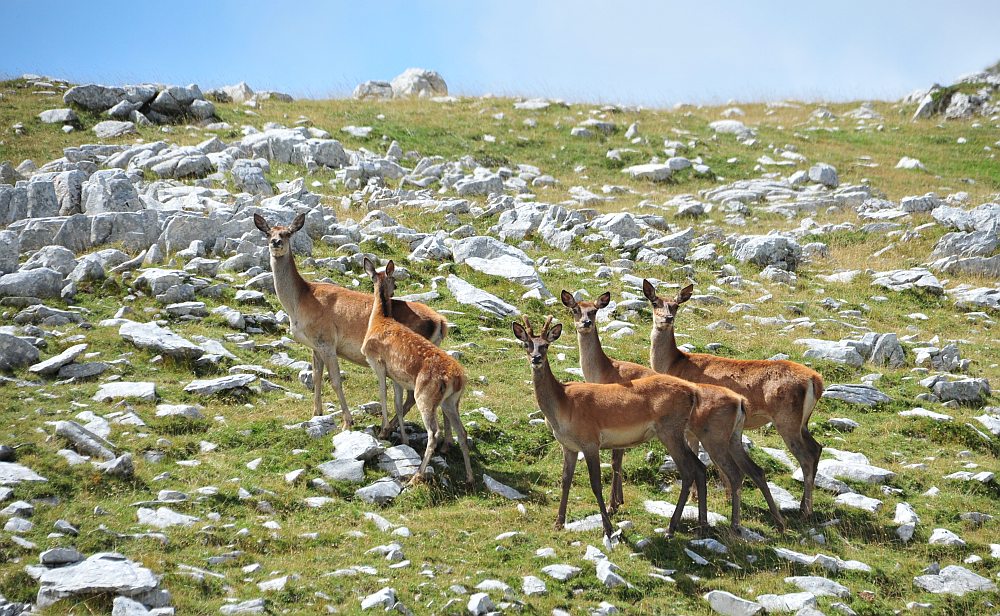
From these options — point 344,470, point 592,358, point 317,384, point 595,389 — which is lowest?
point 344,470

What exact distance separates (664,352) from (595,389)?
2.49 meters

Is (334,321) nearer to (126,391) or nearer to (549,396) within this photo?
(126,391)

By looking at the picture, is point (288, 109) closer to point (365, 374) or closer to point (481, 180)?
point (481, 180)

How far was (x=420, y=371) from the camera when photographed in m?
11.1

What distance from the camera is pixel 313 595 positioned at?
7.85m

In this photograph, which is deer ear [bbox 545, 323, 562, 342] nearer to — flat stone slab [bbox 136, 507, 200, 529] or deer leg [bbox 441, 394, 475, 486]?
deer leg [bbox 441, 394, 475, 486]

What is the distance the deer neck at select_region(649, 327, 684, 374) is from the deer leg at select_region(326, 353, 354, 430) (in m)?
4.12

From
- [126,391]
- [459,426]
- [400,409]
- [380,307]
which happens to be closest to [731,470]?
[459,426]

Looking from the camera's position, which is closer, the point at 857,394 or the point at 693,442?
the point at 693,442

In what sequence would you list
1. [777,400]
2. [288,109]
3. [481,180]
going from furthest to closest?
[288,109], [481,180], [777,400]

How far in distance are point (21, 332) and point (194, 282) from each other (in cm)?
329

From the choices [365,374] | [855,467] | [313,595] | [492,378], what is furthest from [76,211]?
[855,467]

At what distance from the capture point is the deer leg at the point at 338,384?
466 inches

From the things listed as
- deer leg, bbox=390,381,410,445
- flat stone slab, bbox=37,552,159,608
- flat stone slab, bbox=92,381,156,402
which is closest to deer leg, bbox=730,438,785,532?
deer leg, bbox=390,381,410,445
